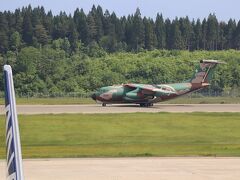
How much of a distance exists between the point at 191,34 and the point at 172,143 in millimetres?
172057

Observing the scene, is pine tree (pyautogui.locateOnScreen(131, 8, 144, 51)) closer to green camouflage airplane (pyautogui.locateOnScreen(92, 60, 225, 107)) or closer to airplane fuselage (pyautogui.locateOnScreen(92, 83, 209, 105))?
green camouflage airplane (pyautogui.locateOnScreen(92, 60, 225, 107))

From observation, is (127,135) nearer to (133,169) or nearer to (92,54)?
(133,169)

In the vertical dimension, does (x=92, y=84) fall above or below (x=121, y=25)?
below

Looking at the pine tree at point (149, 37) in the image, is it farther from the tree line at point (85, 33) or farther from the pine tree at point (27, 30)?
the pine tree at point (27, 30)

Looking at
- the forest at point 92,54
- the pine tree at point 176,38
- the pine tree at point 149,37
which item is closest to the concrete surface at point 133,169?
the forest at point 92,54

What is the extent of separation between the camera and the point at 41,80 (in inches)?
4683

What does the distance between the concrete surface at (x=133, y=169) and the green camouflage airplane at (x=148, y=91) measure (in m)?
41.6

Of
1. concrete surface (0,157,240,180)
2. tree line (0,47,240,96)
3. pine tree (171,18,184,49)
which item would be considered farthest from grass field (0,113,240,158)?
pine tree (171,18,184,49)

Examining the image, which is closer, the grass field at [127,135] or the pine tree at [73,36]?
the grass field at [127,135]

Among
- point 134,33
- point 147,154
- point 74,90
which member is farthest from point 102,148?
point 134,33

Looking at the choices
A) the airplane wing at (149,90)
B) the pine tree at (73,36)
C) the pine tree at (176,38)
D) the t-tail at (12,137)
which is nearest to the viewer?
the t-tail at (12,137)

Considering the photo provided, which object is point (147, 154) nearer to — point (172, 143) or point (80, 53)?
point (172, 143)

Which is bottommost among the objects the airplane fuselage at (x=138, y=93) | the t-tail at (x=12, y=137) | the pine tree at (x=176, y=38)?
the airplane fuselage at (x=138, y=93)

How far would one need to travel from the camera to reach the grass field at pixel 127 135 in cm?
2542
